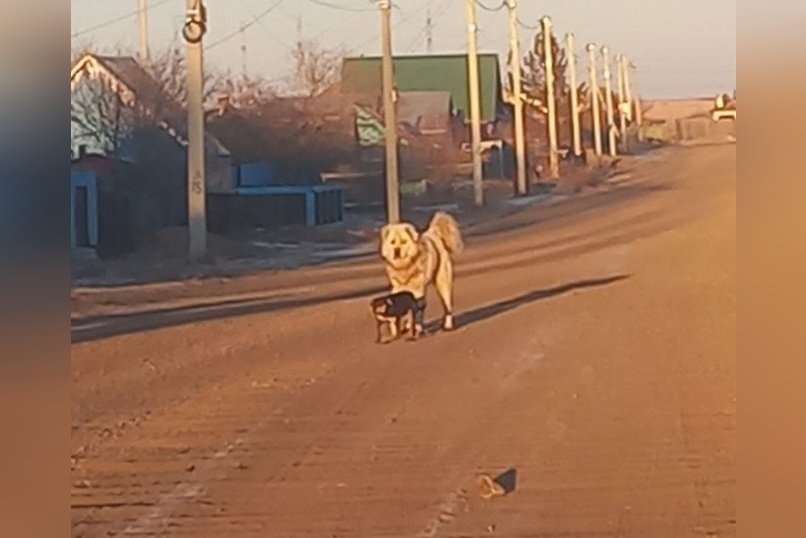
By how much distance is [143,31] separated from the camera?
2.89 metres

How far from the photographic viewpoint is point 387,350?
2.95 metres

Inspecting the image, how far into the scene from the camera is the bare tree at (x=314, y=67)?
2.90 meters

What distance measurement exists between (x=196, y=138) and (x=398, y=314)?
0.50m

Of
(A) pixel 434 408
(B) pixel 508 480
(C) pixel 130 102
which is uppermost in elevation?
(C) pixel 130 102

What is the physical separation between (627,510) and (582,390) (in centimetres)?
24

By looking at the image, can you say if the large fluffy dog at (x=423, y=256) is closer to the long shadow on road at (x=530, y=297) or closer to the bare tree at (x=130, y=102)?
the long shadow on road at (x=530, y=297)

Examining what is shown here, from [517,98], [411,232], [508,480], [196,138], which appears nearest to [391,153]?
[411,232]

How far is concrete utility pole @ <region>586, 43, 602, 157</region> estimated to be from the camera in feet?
9.46

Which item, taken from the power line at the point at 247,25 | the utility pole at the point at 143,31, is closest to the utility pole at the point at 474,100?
the power line at the point at 247,25

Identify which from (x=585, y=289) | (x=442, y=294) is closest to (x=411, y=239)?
(x=442, y=294)

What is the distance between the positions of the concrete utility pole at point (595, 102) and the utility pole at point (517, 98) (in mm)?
132

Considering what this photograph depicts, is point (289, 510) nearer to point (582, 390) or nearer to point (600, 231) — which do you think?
point (582, 390)

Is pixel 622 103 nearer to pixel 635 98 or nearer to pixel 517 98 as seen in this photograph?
pixel 635 98

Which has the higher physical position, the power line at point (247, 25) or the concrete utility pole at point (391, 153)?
the power line at point (247, 25)
